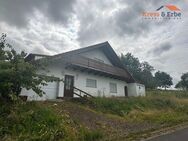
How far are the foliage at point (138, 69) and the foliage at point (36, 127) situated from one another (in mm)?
39767

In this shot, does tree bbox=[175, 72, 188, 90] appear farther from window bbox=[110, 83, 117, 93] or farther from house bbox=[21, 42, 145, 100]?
window bbox=[110, 83, 117, 93]

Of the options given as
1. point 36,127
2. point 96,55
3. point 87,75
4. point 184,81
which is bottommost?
point 36,127

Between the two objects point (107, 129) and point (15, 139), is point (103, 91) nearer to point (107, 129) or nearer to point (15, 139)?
point (107, 129)

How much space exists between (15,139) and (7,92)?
2.76m

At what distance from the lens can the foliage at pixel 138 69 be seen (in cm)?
4684

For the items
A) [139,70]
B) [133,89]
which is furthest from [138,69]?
[133,89]

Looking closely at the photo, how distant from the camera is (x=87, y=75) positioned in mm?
19328

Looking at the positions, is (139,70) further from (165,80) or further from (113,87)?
(113,87)

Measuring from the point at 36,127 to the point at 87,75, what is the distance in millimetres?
12074

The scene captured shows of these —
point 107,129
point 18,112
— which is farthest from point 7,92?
point 107,129

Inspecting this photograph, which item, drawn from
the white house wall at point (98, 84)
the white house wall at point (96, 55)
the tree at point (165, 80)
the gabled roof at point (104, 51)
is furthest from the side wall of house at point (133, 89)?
the tree at point (165, 80)

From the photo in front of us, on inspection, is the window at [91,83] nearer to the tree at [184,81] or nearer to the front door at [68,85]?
the front door at [68,85]

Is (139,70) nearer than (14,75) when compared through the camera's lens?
No

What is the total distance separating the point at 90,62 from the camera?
18.7m
